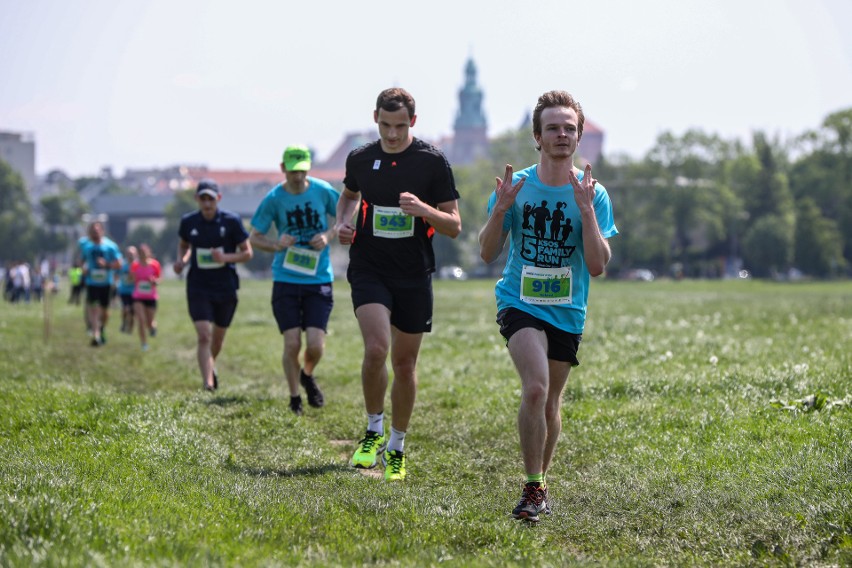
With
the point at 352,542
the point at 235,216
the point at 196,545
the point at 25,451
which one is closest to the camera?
the point at 196,545

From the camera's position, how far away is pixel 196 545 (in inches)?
188

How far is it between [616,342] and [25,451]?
10.9 meters

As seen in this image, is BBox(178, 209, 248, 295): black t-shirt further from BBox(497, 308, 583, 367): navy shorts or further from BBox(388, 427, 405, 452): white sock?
BBox(497, 308, 583, 367): navy shorts

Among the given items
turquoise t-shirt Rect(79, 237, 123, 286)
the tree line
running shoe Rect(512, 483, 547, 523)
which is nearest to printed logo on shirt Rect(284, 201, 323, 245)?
running shoe Rect(512, 483, 547, 523)

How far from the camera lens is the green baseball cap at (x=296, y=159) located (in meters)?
10.6

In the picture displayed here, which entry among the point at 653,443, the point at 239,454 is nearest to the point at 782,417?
the point at 653,443

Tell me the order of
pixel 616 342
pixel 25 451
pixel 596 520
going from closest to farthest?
pixel 596 520 → pixel 25 451 → pixel 616 342

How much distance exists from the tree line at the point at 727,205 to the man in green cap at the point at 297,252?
325 ft

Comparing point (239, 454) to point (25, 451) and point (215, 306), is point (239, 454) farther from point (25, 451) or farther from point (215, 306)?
point (215, 306)

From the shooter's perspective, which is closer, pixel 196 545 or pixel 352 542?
pixel 196 545

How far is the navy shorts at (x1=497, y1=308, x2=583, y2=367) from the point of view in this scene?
670 centimetres

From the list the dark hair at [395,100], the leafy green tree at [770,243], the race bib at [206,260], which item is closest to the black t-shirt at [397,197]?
the dark hair at [395,100]

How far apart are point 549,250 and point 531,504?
140 centimetres

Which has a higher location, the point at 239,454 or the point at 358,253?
the point at 358,253
